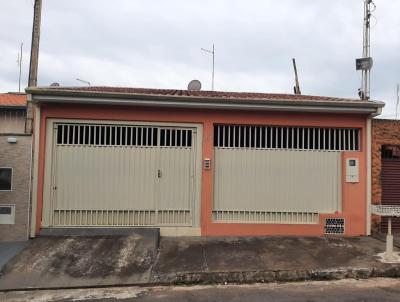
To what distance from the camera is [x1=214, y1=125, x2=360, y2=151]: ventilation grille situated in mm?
8516

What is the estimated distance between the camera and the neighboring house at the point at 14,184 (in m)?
7.64

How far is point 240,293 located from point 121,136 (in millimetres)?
4418

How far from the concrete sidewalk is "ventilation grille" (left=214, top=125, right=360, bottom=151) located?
2.17 meters

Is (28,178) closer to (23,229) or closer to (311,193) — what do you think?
(23,229)

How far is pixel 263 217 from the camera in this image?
837 cm

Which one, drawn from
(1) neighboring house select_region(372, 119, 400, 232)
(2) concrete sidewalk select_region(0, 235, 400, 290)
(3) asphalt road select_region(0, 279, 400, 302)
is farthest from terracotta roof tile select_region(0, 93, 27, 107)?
(1) neighboring house select_region(372, 119, 400, 232)

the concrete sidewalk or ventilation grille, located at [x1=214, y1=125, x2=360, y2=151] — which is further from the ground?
ventilation grille, located at [x1=214, y1=125, x2=360, y2=151]

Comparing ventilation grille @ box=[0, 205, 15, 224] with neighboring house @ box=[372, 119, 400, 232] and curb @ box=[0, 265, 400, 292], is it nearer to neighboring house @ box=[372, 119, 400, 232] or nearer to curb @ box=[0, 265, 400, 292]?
Result: curb @ box=[0, 265, 400, 292]

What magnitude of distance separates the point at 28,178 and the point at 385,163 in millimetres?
8157

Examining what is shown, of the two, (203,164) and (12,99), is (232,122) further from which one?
(12,99)

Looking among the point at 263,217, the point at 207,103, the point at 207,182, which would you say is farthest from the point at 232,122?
the point at 263,217

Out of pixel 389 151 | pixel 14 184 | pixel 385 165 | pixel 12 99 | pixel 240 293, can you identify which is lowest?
pixel 240 293

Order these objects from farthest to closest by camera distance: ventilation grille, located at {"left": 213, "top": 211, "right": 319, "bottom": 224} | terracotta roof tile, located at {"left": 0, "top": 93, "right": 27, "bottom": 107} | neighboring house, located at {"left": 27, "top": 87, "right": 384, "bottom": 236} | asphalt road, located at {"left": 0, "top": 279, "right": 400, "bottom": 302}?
1. terracotta roof tile, located at {"left": 0, "top": 93, "right": 27, "bottom": 107}
2. ventilation grille, located at {"left": 213, "top": 211, "right": 319, "bottom": 224}
3. neighboring house, located at {"left": 27, "top": 87, "right": 384, "bottom": 236}
4. asphalt road, located at {"left": 0, "top": 279, "right": 400, "bottom": 302}

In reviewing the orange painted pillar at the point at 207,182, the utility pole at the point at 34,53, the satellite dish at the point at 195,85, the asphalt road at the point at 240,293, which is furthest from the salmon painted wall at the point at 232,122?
the satellite dish at the point at 195,85
